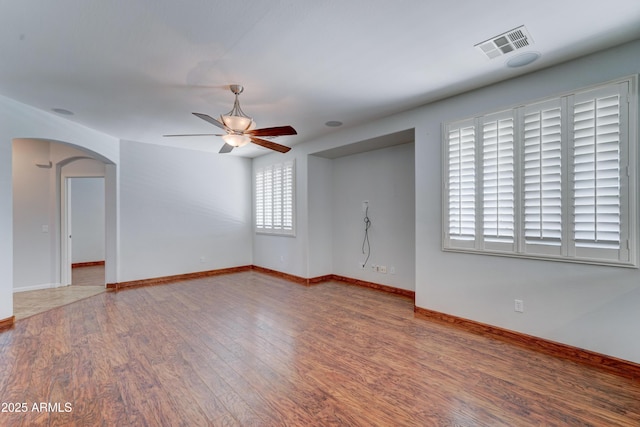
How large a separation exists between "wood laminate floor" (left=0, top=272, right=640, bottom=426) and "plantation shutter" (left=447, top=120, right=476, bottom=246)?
1.22 metres

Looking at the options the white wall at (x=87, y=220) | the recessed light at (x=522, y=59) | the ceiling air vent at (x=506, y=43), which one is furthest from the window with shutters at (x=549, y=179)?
the white wall at (x=87, y=220)

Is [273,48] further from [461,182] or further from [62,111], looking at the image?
[62,111]

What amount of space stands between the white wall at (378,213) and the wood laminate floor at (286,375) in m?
1.34

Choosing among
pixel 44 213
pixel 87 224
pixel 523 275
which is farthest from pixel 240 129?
pixel 87 224

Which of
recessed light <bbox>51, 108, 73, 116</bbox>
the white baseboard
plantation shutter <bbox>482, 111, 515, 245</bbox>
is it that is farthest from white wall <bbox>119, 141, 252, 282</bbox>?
plantation shutter <bbox>482, 111, 515, 245</bbox>

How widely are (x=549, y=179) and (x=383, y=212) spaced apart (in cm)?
264

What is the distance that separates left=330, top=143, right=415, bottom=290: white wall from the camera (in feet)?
16.3

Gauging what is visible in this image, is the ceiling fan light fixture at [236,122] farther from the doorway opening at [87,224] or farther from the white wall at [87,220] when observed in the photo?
the white wall at [87,220]

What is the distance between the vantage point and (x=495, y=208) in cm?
334

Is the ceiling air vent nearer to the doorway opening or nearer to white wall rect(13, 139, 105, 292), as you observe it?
white wall rect(13, 139, 105, 292)

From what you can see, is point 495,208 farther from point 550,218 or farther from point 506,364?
Result: point 506,364

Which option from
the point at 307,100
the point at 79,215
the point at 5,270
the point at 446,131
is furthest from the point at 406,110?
the point at 79,215

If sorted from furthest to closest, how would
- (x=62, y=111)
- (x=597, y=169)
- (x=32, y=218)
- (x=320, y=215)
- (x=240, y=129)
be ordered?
(x=320, y=215)
(x=32, y=218)
(x=62, y=111)
(x=240, y=129)
(x=597, y=169)

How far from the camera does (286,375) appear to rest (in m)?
2.52
